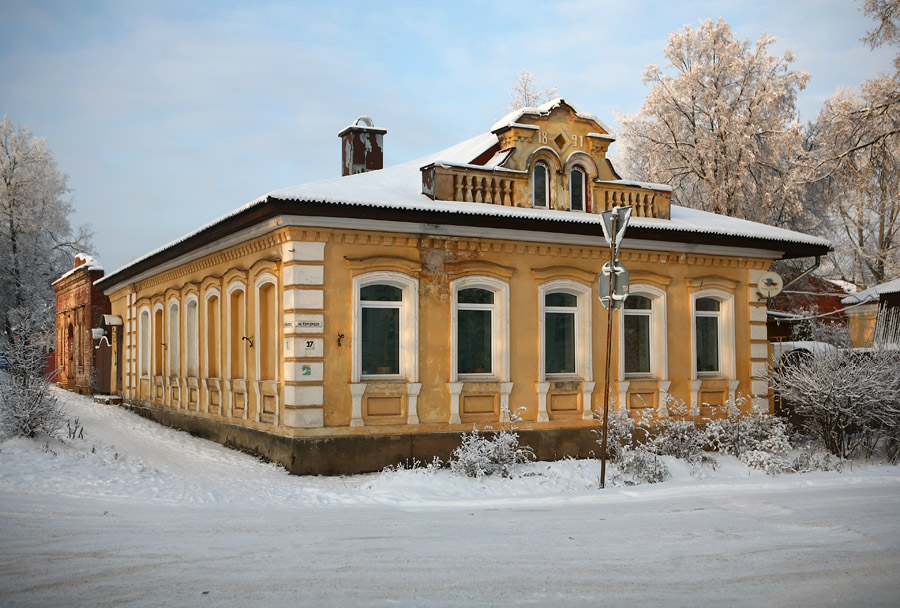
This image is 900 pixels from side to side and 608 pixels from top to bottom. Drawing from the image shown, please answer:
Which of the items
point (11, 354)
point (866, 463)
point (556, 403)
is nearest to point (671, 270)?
point (556, 403)

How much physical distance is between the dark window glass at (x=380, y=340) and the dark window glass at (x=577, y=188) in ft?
13.6

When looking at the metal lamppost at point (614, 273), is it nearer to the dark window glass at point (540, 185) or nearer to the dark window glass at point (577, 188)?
the dark window glass at point (540, 185)

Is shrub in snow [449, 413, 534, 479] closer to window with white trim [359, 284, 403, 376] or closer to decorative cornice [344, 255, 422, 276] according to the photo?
window with white trim [359, 284, 403, 376]

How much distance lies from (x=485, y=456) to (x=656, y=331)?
16.6ft

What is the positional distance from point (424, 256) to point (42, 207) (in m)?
35.6

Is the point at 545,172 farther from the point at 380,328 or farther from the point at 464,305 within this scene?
the point at 380,328

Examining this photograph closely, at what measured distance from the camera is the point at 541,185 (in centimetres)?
1525

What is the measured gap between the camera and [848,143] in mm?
20516

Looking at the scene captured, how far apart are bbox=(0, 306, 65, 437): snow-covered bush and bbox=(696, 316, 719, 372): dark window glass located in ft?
39.3

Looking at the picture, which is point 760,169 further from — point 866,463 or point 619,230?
point 619,230

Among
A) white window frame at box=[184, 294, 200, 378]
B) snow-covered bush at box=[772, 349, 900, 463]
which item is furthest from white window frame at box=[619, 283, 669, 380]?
white window frame at box=[184, 294, 200, 378]

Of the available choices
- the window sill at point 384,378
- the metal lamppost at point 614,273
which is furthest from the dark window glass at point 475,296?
the metal lamppost at point 614,273

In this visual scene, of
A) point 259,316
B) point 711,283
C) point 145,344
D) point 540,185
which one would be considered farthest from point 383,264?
point 145,344

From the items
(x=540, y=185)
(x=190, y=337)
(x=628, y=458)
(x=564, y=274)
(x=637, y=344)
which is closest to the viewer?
(x=628, y=458)
